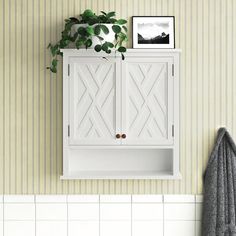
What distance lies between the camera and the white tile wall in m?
2.88

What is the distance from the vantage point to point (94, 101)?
2754 millimetres

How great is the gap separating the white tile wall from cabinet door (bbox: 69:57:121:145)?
40 centimetres

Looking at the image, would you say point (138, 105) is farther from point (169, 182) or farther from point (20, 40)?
point (20, 40)

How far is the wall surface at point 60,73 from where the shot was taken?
2.87 meters

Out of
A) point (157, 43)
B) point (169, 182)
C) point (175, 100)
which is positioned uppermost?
point (157, 43)

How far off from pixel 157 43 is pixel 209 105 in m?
0.49

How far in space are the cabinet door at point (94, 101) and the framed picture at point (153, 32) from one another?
0.23m

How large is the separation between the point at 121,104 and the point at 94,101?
0.16 m

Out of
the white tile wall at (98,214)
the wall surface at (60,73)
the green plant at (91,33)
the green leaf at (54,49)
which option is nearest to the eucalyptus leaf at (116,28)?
the green plant at (91,33)

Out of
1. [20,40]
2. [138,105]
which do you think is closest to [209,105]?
[138,105]

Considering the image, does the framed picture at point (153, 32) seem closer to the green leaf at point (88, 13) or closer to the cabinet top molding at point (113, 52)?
the cabinet top molding at point (113, 52)

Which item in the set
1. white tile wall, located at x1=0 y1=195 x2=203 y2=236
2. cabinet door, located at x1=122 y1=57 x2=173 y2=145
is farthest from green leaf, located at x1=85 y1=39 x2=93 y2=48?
white tile wall, located at x1=0 y1=195 x2=203 y2=236

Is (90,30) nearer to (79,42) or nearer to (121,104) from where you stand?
(79,42)

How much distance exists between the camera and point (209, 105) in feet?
9.43
